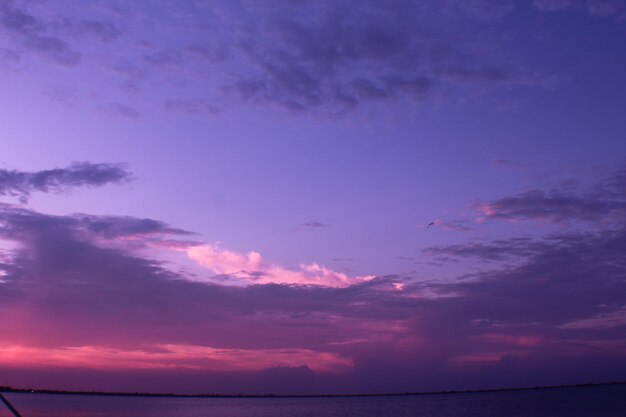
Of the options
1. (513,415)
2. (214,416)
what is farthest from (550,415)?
(214,416)

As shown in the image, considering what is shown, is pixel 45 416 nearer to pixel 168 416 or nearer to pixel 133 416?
pixel 133 416

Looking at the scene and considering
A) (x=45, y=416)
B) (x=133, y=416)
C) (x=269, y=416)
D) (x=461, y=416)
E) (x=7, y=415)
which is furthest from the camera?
(x=269, y=416)

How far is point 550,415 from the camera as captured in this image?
5069 inches

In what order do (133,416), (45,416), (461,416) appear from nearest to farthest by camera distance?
1. (45,416)
2. (461,416)
3. (133,416)

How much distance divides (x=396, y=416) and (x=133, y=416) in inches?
2743

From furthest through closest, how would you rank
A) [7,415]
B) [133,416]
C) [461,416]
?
[133,416]
[461,416]
[7,415]

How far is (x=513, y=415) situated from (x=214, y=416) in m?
83.8

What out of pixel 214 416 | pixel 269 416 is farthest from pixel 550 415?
pixel 214 416

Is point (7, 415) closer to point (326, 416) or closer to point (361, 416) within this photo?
point (326, 416)

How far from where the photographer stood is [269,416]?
533 ft

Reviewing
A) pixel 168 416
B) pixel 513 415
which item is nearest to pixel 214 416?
pixel 168 416

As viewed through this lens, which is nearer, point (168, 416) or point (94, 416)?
point (94, 416)

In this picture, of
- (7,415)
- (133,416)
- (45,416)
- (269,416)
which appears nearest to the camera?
(7,415)

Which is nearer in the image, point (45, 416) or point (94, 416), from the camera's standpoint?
point (45, 416)
